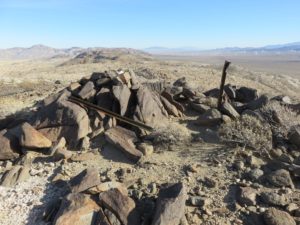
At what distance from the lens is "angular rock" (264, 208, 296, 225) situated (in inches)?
270

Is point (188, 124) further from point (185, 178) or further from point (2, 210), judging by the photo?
point (2, 210)

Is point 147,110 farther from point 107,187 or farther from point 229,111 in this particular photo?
point 107,187

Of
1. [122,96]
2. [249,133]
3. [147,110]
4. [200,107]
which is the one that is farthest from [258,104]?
[122,96]

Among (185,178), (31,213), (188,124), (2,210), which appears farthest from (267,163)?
(2,210)

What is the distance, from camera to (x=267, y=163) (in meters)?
8.72

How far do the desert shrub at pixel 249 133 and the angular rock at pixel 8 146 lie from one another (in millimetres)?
4822

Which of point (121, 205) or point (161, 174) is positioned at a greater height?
point (121, 205)

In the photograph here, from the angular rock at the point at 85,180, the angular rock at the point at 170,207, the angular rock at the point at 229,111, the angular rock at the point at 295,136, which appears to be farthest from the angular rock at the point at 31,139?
the angular rock at the point at 295,136

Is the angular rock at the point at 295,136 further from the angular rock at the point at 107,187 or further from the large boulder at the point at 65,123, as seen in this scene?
the large boulder at the point at 65,123

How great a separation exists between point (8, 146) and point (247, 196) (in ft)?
18.4

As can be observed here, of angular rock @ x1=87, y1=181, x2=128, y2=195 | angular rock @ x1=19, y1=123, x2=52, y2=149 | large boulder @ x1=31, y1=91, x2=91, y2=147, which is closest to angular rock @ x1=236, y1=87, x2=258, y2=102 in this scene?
large boulder @ x1=31, y1=91, x2=91, y2=147

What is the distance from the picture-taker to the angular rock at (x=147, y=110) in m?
10.4

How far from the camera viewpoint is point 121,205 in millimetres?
7172

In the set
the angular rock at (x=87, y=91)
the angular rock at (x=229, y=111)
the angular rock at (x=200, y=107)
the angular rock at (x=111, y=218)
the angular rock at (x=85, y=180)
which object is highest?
the angular rock at (x=87, y=91)
